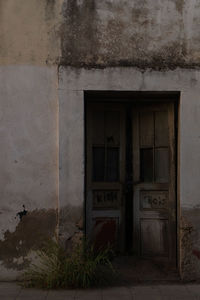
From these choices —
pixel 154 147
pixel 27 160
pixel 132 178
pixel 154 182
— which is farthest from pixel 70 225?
pixel 154 147

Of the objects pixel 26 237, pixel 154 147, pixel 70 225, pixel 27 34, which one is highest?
pixel 27 34

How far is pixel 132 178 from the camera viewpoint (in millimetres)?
6207

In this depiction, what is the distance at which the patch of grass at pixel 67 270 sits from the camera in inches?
202

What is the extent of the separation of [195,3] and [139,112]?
166 centimetres

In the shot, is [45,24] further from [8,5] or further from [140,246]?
[140,246]

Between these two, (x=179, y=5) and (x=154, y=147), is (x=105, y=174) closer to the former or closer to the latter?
(x=154, y=147)

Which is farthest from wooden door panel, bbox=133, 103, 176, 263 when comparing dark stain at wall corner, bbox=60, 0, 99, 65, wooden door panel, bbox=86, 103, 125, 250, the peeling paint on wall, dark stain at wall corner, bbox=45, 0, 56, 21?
dark stain at wall corner, bbox=45, 0, 56, 21

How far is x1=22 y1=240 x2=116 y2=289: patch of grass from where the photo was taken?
514cm

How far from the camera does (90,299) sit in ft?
16.0

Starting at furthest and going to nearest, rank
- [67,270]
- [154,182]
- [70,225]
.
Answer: [154,182], [70,225], [67,270]

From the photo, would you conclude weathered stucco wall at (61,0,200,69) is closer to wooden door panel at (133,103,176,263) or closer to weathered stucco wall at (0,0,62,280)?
weathered stucco wall at (0,0,62,280)

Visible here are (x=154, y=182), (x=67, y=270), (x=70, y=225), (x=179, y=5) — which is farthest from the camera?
(x=154, y=182)

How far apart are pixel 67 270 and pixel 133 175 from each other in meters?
1.75

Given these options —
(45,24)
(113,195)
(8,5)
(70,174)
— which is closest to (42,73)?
(45,24)
